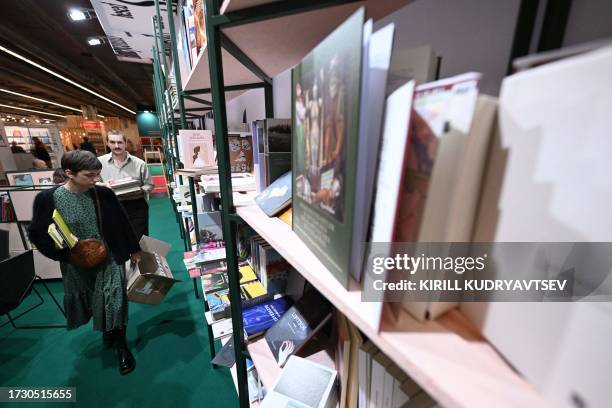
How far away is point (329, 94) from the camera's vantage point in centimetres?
38

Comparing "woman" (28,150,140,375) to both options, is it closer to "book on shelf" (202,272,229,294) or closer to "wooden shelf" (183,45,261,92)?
"book on shelf" (202,272,229,294)

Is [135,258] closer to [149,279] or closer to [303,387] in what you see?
[149,279]

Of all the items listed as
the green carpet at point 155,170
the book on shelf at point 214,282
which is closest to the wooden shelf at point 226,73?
the book on shelf at point 214,282

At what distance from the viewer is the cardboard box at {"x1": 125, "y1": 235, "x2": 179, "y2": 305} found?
1822 millimetres

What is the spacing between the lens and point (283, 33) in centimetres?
67

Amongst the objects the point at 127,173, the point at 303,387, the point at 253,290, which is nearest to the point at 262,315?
the point at 253,290

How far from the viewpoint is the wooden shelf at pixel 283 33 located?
0.55m

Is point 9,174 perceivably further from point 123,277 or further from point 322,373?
point 322,373

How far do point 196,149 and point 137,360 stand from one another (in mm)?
1725

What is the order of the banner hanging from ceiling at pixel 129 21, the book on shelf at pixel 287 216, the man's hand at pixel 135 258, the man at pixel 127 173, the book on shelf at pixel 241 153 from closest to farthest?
the book on shelf at pixel 287 216, the book on shelf at pixel 241 153, the man's hand at pixel 135 258, the banner hanging from ceiling at pixel 129 21, the man at pixel 127 173

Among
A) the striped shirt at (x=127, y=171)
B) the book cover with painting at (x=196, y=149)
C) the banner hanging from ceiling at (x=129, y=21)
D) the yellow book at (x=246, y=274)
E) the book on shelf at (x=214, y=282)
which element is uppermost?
the banner hanging from ceiling at (x=129, y=21)

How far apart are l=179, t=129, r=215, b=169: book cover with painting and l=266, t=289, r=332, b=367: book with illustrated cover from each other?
46.2 inches

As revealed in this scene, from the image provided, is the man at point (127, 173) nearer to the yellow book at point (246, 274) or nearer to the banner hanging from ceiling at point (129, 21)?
the banner hanging from ceiling at point (129, 21)

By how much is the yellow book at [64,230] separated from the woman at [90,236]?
0.07 meters
